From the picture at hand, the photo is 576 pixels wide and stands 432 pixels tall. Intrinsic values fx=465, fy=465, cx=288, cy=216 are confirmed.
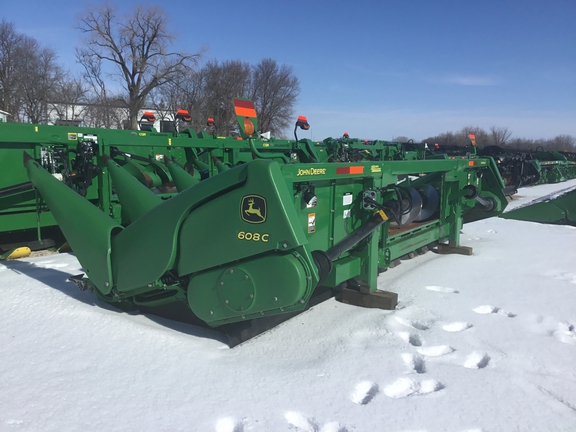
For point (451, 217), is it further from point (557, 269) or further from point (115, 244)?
point (115, 244)

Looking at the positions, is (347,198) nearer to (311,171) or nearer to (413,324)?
(311,171)

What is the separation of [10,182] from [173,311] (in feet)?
12.2

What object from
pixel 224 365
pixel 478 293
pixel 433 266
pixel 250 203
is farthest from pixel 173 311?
pixel 433 266

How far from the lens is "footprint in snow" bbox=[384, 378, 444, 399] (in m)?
2.51

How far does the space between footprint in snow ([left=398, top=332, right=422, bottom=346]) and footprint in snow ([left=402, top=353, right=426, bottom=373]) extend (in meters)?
0.22

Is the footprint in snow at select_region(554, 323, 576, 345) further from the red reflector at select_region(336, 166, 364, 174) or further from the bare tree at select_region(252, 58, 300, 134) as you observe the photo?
the bare tree at select_region(252, 58, 300, 134)

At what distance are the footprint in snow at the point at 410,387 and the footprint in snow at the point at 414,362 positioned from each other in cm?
15

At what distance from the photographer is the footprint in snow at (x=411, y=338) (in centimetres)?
317

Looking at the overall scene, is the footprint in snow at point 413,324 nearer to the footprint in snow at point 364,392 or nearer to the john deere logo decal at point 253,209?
the footprint in snow at point 364,392

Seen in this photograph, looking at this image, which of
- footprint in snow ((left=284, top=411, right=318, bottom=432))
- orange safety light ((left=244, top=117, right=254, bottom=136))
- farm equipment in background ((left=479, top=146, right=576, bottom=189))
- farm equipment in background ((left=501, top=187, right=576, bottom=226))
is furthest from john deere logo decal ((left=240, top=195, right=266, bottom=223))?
farm equipment in background ((left=479, top=146, right=576, bottom=189))

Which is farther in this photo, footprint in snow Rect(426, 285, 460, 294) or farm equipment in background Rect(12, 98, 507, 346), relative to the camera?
footprint in snow Rect(426, 285, 460, 294)

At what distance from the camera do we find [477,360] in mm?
2936

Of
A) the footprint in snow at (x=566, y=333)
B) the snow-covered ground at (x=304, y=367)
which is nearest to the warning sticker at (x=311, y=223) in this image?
the snow-covered ground at (x=304, y=367)

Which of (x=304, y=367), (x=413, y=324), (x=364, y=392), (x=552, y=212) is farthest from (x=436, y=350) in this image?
(x=552, y=212)
